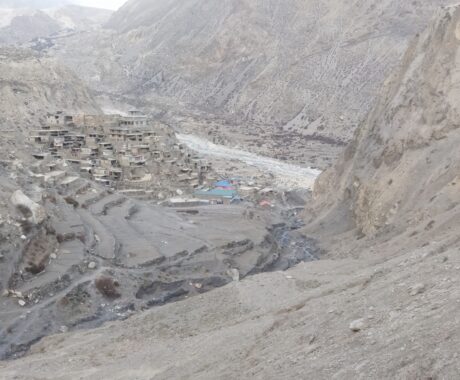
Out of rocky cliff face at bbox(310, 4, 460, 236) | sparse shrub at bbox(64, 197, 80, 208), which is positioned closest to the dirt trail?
rocky cliff face at bbox(310, 4, 460, 236)

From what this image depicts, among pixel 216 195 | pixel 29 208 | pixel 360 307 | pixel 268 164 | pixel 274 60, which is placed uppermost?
pixel 360 307

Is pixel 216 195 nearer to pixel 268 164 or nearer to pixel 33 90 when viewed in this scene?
pixel 268 164

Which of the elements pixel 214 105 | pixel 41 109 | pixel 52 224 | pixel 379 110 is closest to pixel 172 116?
pixel 214 105

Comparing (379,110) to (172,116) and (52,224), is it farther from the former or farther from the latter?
(172,116)

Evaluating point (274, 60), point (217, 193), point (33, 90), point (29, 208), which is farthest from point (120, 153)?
point (274, 60)

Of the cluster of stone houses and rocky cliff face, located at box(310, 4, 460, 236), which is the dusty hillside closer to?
the cluster of stone houses

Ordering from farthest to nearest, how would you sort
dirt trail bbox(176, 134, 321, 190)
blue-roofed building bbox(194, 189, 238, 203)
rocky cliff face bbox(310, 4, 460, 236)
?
dirt trail bbox(176, 134, 321, 190) → blue-roofed building bbox(194, 189, 238, 203) → rocky cliff face bbox(310, 4, 460, 236)

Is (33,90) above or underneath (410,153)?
underneath
